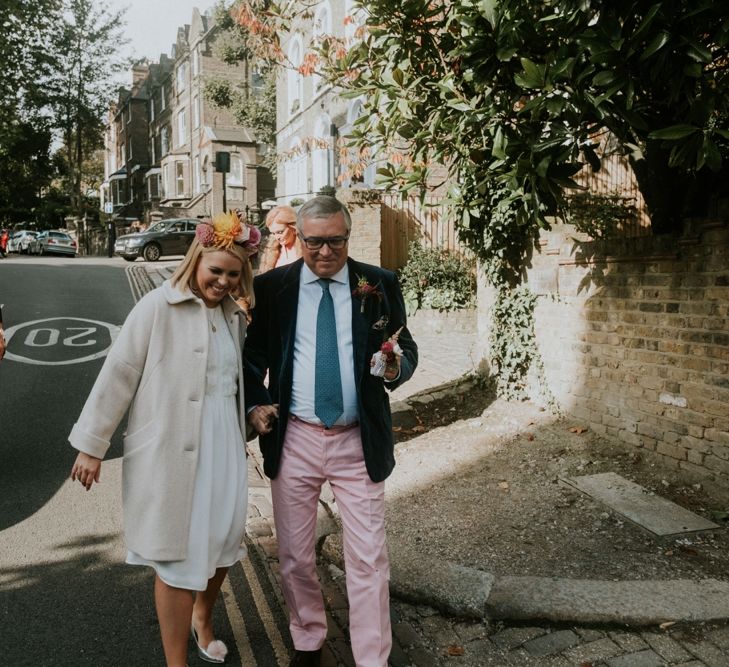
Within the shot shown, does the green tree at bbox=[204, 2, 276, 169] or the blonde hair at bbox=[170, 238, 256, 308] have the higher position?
the green tree at bbox=[204, 2, 276, 169]

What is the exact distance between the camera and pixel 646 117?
471 centimetres

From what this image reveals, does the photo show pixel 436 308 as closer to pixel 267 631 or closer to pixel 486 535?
pixel 486 535

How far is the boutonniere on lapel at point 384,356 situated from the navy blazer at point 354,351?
0.37 feet

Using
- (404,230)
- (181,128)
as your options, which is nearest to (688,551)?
(404,230)

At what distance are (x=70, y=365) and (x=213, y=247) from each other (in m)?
7.87

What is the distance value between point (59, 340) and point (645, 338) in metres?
9.43

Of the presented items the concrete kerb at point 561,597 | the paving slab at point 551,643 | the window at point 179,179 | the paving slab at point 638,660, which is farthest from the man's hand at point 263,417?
the window at point 179,179

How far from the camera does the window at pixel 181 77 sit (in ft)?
139

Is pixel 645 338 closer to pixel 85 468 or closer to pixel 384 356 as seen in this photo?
pixel 384 356

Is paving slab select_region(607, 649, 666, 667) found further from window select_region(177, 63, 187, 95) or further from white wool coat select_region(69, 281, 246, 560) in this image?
window select_region(177, 63, 187, 95)

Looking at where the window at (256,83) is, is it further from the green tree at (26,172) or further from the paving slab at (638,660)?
the paving slab at (638,660)

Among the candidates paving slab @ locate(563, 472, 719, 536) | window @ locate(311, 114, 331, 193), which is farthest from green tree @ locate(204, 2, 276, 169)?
paving slab @ locate(563, 472, 719, 536)

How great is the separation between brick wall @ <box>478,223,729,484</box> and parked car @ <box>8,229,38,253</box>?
124 ft

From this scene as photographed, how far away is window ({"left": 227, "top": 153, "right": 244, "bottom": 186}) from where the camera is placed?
36.3 metres
